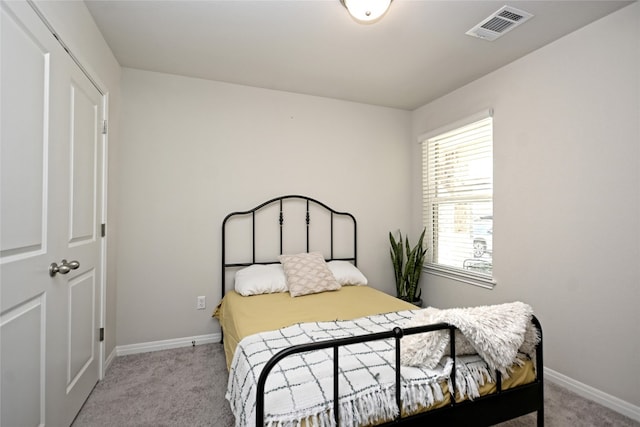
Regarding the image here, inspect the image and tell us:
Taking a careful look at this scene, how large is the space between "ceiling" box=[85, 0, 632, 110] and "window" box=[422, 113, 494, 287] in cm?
58

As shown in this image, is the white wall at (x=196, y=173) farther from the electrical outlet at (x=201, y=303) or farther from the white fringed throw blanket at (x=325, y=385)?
the white fringed throw blanket at (x=325, y=385)

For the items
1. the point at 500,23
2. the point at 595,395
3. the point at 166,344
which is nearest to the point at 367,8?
the point at 500,23

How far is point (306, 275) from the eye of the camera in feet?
9.05

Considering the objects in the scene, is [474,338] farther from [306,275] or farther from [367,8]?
[367,8]

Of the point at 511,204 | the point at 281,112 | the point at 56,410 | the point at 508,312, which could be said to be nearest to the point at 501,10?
the point at 511,204

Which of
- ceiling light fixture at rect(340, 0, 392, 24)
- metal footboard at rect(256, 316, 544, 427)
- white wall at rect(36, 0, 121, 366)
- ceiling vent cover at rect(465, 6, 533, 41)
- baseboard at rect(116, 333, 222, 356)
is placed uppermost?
ceiling vent cover at rect(465, 6, 533, 41)

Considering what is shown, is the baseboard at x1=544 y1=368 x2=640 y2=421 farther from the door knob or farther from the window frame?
the door knob

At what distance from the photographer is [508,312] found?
1.47 m

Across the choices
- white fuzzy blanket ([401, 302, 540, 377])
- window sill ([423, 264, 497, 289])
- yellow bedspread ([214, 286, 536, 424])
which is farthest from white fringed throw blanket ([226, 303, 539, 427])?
window sill ([423, 264, 497, 289])

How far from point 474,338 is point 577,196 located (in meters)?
1.54

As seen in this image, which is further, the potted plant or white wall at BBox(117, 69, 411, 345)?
the potted plant

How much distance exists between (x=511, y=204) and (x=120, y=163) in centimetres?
335

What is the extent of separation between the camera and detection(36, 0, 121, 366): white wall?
1.63 meters

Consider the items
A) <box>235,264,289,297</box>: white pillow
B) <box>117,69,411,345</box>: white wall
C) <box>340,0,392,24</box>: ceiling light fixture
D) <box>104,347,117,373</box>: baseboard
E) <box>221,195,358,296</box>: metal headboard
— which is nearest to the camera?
<box>340,0,392,24</box>: ceiling light fixture
